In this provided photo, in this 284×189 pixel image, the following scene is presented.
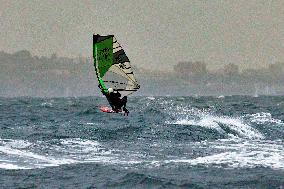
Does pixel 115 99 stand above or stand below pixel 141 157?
above

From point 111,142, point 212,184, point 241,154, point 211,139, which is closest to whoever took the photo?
→ point 212,184

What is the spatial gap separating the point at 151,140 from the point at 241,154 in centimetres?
Result: 812


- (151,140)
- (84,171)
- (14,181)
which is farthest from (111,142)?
(14,181)

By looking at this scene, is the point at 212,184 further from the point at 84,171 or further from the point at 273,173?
the point at 84,171

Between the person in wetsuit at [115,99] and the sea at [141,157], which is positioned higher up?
the person in wetsuit at [115,99]

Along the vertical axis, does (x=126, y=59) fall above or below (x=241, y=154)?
above

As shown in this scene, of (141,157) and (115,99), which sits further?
(141,157)

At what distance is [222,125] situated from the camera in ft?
134

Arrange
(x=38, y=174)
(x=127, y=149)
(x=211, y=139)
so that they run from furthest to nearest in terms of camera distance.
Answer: (x=211, y=139) → (x=127, y=149) → (x=38, y=174)

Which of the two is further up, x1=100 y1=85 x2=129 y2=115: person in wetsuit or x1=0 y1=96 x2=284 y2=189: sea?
x1=100 y1=85 x2=129 y2=115: person in wetsuit

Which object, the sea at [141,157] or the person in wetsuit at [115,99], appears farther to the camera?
the person in wetsuit at [115,99]

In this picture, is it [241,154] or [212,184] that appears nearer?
[212,184]

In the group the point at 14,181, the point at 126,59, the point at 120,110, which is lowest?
the point at 14,181

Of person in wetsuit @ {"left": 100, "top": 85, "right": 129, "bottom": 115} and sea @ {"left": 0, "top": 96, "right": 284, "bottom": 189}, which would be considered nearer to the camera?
sea @ {"left": 0, "top": 96, "right": 284, "bottom": 189}
